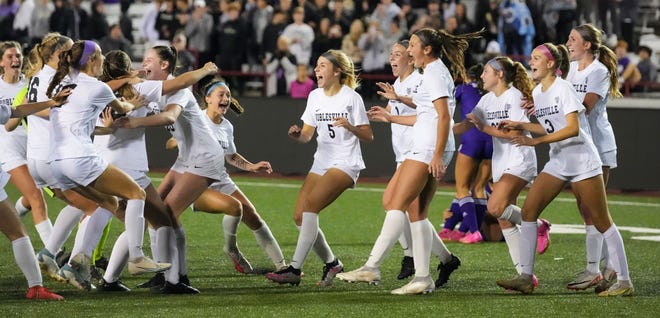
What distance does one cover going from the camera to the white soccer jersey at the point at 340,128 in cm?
983

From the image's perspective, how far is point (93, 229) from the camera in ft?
31.0

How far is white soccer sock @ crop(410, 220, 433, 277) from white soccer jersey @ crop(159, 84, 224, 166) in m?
1.61

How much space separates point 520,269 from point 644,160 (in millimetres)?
8762

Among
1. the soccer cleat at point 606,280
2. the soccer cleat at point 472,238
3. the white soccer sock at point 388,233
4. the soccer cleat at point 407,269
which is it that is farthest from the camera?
the soccer cleat at point 472,238

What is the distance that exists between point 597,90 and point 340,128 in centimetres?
202

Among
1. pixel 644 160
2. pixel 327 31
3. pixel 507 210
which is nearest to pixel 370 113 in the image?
pixel 507 210

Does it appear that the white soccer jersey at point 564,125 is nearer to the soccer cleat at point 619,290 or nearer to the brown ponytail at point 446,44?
the brown ponytail at point 446,44

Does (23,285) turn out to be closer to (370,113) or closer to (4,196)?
(4,196)

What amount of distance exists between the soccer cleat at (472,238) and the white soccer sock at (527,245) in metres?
3.42

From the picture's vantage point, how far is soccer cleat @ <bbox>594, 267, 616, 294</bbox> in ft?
31.9

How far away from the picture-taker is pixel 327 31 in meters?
20.4

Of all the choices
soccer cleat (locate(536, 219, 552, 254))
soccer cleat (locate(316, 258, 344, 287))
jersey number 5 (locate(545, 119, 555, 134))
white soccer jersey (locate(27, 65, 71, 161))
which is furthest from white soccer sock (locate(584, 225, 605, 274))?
white soccer jersey (locate(27, 65, 71, 161))

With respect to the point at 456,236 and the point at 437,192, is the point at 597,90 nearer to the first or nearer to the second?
the point at 456,236

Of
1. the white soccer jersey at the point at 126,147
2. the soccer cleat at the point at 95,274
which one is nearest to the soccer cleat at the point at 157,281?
the soccer cleat at the point at 95,274
